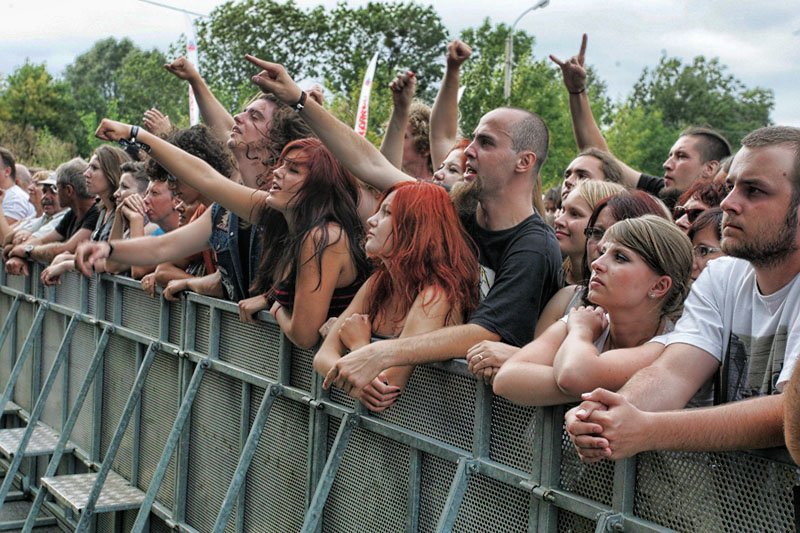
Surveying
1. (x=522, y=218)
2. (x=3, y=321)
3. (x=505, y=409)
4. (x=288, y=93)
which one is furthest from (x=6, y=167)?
(x=505, y=409)

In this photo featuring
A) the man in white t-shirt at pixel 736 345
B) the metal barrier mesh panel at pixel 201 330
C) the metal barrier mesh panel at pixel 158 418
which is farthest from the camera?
the metal barrier mesh panel at pixel 158 418

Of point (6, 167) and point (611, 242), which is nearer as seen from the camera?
point (611, 242)

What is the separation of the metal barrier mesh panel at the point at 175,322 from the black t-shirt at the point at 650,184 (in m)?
2.90

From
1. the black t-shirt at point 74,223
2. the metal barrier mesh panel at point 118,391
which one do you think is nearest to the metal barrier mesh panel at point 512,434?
the metal barrier mesh panel at point 118,391

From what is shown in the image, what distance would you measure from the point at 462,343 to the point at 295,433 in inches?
51.9

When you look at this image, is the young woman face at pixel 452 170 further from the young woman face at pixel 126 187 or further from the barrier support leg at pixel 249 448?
the young woman face at pixel 126 187

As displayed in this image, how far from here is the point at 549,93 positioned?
1476 inches

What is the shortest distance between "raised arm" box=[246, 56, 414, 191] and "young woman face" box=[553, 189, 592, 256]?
2.78 feet

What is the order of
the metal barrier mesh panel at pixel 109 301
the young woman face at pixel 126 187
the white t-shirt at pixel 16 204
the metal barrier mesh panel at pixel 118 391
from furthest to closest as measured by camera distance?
the white t-shirt at pixel 16 204
the young woman face at pixel 126 187
the metal barrier mesh panel at pixel 109 301
the metal barrier mesh panel at pixel 118 391

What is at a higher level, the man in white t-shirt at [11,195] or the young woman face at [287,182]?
the young woman face at [287,182]

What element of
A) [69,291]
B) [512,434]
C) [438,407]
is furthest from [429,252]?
[69,291]

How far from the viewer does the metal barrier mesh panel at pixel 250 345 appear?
185 inches

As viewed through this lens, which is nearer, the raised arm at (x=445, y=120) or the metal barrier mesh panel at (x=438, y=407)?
the metal barrier mesh panel at (x=438, y=407)

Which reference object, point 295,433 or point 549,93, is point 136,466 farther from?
point 549,93
